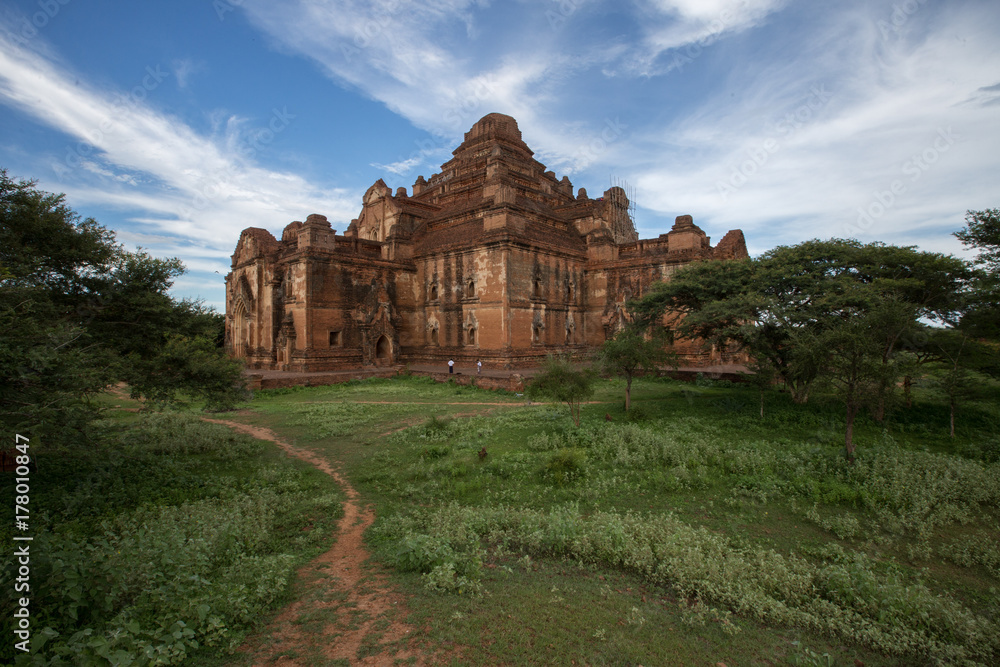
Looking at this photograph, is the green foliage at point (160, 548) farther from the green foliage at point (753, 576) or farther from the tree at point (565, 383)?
the tree at point (565, 383)

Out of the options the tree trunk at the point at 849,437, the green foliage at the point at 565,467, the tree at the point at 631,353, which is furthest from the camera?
the tree at the point at 631,353

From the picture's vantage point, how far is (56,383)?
23.1 feet

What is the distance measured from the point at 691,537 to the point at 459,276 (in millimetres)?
23736

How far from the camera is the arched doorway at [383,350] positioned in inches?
1185

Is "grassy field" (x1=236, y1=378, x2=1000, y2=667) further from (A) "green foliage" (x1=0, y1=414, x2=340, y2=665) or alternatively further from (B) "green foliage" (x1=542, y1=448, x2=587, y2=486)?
(A) "green foliage" (x1=0, y1=414, x2=340, y2=665)

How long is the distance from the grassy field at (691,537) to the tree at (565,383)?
38.7 inches

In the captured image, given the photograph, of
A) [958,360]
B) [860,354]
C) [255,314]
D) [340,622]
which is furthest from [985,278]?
[255,314]

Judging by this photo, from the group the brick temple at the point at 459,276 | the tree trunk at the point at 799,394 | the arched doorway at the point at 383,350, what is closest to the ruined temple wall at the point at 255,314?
the brick temple at the point at 459,276

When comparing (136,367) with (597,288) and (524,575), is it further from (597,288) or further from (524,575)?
(597,288)

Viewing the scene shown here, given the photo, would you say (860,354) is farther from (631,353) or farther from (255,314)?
(255,314)

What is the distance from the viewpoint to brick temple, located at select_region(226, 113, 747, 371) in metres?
27.5

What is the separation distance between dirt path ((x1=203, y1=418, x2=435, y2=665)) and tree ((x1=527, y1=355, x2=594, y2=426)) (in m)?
8.64

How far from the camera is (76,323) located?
898 cm

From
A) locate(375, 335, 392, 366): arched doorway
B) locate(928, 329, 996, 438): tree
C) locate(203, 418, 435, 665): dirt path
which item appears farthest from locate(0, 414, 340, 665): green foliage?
locate(375, 335, 392, 366): arched doorway
